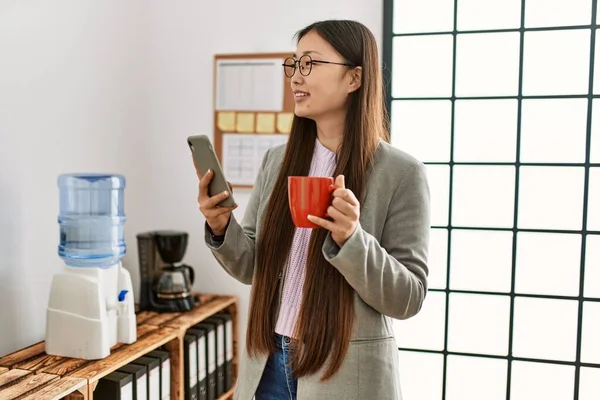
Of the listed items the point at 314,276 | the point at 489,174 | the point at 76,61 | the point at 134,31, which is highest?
the point at 134,31

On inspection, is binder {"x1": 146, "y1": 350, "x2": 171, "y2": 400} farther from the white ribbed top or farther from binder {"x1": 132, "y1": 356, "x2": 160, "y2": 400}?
the white ribbed top

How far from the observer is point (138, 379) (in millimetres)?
1906

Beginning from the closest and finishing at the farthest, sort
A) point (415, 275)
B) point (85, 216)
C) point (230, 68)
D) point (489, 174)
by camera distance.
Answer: point (415, 275), point (85, 216), point (489, 174), point (230, 68)

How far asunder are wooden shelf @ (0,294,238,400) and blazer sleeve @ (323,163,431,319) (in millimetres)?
916

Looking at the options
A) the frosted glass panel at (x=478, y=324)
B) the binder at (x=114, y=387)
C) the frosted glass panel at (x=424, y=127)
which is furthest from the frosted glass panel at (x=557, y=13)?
the binder at (x=114, y=387)

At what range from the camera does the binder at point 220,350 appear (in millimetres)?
2445

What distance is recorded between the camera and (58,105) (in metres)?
2.19

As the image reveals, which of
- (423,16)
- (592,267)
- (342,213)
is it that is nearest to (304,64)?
(342,213)

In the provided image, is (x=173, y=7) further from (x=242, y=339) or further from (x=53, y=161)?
(x=242, y=339)

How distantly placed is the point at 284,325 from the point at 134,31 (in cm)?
183

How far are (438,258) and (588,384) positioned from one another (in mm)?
772

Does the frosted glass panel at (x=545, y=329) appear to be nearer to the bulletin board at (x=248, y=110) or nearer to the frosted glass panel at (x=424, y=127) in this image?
the frosted glass panel at (x=424, y=127)

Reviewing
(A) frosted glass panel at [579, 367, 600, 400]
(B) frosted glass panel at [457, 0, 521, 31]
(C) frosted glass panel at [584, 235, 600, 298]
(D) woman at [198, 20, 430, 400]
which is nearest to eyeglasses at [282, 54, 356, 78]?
(D) woman at [198, 20, 430, 400]

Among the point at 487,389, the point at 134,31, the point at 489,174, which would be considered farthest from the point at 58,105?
the point at 487,389
